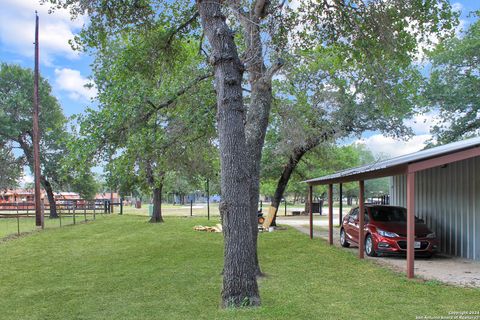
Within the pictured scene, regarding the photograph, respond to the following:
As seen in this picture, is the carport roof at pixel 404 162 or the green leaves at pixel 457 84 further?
the green leaves at pixel 457 84

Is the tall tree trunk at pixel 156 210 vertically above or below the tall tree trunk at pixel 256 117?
below

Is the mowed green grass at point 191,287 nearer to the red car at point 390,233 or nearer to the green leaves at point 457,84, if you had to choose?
the red car at point 390,233

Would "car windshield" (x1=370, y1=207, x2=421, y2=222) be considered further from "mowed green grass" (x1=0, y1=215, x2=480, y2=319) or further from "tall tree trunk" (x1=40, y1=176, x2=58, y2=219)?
"tall tree trunk" (x1=40, y1=176, x2=58, y2=219)

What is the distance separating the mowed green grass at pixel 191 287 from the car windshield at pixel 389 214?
1445 mm

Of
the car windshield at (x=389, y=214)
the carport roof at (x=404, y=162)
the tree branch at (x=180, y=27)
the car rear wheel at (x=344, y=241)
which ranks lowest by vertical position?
the car rear wheel at (x=344, y=241)

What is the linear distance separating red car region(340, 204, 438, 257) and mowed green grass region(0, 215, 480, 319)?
2.47ft

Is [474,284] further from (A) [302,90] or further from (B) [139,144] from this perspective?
(A) [302,90]

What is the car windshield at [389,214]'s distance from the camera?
1295 cm

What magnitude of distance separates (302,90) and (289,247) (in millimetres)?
7461

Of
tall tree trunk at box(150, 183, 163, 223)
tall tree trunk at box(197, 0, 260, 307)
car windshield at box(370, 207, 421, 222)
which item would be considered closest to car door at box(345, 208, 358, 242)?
car windshield at box(370, 207, 421, 222)

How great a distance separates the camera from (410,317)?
241 inches

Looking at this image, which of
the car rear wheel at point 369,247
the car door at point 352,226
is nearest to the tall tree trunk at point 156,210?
the car door at point 352,226

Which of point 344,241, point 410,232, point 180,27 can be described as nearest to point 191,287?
point 410,232

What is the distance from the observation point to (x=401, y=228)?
12133mm
